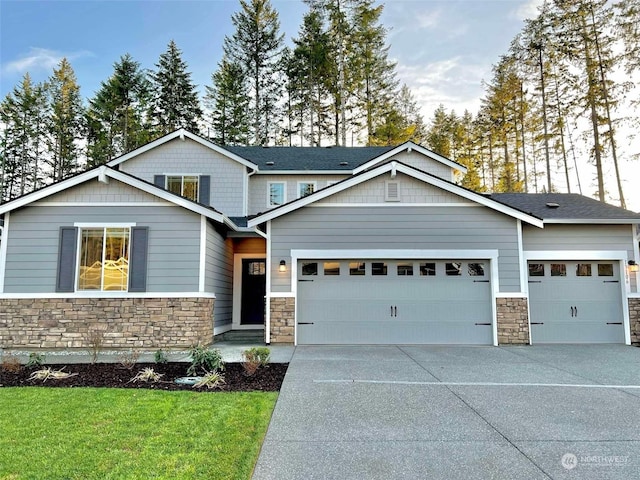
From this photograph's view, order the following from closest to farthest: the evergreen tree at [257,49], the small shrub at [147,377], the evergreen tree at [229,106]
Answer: the small shrub at [147,377]
the evergreen tree at [257,49]
the evergreen tree at [229,106]

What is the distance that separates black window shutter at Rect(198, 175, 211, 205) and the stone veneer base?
184 inches

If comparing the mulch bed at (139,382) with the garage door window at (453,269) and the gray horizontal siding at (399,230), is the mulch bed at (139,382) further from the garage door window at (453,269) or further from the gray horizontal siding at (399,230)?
the garage door window at (453,269)

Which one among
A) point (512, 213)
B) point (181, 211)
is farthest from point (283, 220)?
point (512, 213)

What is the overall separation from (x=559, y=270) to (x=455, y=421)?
7.28 metres

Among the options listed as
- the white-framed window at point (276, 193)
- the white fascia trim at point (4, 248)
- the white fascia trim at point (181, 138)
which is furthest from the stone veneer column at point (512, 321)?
the white fascia trim at point (4, 248)

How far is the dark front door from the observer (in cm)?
1200

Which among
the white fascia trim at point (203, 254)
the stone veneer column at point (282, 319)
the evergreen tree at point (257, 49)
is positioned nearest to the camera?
the white fascia trim at point (203, 254)

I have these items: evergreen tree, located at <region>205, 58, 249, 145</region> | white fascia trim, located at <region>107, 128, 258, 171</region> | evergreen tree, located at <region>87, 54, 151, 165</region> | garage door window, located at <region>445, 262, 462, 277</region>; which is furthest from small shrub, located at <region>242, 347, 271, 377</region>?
evergreen tree, located at <region>87, 54, 151, 165</region>

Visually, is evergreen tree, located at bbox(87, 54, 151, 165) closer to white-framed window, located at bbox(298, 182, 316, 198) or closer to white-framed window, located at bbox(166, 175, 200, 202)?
white-framed window, located at bbox(166, 175, 200, 202)

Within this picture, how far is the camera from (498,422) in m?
3.97

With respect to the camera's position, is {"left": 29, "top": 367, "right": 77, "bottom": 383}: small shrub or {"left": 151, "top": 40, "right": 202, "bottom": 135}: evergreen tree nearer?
{"left": 29, "top": 367, "right": 77, "bottom": 383}: small shrub

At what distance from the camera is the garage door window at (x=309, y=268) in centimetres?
940

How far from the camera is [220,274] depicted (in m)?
10.4

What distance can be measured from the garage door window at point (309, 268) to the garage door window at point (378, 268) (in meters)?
1.37
